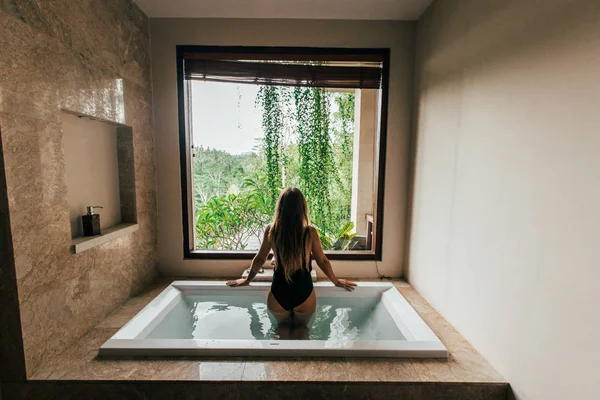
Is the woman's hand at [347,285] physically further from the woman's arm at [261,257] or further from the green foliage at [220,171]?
the green foliage at [220,171]

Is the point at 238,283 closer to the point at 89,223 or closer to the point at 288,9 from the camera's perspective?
the point at 89,223

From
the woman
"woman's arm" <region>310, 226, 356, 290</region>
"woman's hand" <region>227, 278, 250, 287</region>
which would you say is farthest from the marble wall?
"woman's arm" <region>310, 226, 356, 290</region>

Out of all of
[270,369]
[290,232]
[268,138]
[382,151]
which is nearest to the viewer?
[270,369]

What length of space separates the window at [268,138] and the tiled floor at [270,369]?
46.9 inches

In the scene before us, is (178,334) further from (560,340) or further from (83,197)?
(560,340)

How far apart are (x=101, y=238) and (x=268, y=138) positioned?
1596 mm

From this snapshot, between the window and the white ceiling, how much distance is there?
0.82 feet

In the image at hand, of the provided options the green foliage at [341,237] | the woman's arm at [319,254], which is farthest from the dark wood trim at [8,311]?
the green foliage at [341,237]

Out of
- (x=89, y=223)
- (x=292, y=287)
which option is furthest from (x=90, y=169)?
(x=292, y=287)

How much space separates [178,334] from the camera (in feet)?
6.40

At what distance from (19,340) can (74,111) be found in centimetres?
117

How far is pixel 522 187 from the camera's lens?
1.25m

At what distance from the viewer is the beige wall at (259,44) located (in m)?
2.41

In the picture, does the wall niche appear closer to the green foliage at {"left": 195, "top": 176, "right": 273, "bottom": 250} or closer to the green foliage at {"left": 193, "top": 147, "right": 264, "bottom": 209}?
the green foliage at {"left": 193, "top": 147, "right": 264, "bottom": 209}
